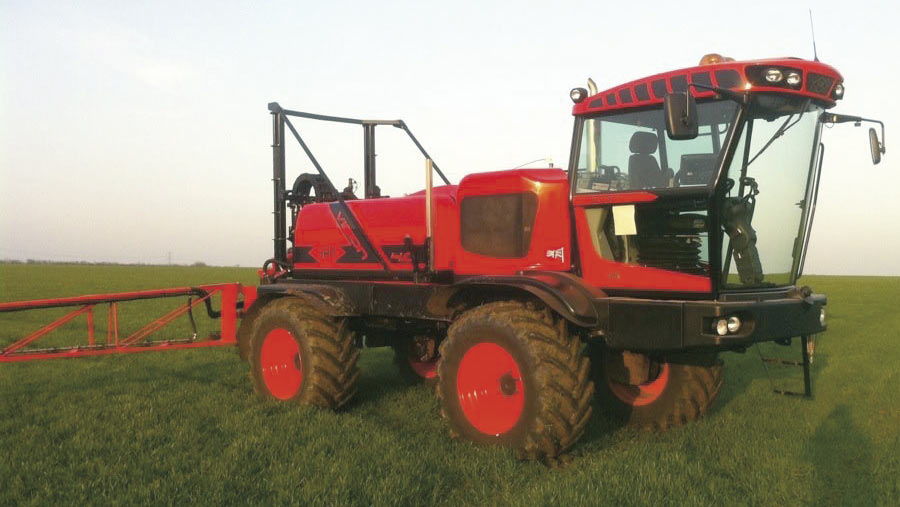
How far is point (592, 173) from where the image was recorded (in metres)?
6.25

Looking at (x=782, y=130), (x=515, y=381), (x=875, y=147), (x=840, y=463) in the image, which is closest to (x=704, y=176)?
(x=782, y=130)

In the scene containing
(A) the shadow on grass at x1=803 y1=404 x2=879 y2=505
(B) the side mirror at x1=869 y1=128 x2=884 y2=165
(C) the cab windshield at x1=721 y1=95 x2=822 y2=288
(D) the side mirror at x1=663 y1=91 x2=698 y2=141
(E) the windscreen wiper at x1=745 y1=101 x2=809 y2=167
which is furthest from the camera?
(B) the side mirror at x1=869 y1=128 x2=884 y2=165

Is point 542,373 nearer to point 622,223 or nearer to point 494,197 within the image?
point 622,223

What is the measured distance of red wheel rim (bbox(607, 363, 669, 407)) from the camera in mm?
7359

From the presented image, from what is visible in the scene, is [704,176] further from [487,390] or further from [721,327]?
[487,390]

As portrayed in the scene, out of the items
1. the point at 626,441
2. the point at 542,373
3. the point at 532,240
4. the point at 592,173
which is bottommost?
the point at 626,441

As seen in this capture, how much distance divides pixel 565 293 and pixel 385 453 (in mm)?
1940

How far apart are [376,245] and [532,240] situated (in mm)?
2161

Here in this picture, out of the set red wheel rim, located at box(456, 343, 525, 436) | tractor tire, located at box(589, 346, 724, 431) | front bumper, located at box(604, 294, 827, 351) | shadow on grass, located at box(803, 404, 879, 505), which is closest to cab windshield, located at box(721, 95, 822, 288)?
front bumper, located at box(604, 294, 827, 351)

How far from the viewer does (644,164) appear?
6.00 metres

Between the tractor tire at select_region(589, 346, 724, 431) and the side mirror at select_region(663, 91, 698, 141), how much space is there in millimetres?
2561

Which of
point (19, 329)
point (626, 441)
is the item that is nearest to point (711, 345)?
point (626, 441)

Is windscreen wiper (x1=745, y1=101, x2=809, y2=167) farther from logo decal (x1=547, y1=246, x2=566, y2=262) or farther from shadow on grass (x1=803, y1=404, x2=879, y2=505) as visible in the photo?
shadow on grass (x1=803, y1=404, x2=879, y2=505)

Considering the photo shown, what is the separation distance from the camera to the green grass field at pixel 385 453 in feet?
17.1
